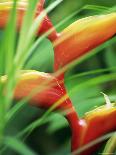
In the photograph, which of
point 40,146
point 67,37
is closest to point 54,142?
point 40,146

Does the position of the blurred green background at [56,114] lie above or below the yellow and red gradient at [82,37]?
below

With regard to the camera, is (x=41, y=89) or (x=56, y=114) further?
(x=56, y=114)

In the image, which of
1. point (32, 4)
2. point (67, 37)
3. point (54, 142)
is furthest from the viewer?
point (54, 142)

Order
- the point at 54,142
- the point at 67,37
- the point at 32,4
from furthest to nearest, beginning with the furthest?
the point at 54,142 → the point at 67,37 → the point at 32,4

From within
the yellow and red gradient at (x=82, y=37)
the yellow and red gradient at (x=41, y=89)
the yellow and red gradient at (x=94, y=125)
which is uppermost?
the yellow and red gradient at (x=82, y=37)

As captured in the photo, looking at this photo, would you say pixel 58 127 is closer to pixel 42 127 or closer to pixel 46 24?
pixel 42 127
